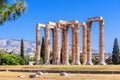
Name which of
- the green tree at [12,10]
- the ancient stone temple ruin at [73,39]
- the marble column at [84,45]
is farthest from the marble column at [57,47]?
the green tree at [12,10]

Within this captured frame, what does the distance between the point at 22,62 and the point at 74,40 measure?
60.9 ft

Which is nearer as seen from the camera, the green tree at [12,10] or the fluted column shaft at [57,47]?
the green tree at [12,10]

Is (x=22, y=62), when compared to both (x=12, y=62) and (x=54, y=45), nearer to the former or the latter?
(x=12, y=62)

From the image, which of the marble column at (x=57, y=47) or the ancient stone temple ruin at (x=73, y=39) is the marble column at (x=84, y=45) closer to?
the ancient stone temple ruin at (x=73, y=39)

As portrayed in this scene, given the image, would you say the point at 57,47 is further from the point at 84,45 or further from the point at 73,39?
the point at 84,45

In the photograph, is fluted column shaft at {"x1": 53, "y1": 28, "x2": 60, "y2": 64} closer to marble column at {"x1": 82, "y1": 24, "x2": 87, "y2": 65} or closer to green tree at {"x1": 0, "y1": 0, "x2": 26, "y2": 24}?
marble column at {"x1": 82, "y1": 24, "x2": 87, "y2": 65}

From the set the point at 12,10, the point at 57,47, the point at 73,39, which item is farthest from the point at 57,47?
the point at 12,10

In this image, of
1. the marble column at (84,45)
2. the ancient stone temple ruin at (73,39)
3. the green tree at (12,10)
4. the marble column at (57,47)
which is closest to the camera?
the green tree at (12,10)

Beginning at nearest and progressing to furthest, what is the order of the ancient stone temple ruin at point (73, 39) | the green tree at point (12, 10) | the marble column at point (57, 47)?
the green tree at point (12, 10) → the ancient stone temple ruin at point (73, 39) → the marble column at point (57, 47)

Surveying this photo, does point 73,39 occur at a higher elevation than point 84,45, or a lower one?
higher

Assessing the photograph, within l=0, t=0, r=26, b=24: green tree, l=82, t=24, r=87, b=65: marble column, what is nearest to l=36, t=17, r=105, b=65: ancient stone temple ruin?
l=82, t=24, r=87, b=65: marble column

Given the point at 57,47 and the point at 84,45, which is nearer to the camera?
the point at 84,45

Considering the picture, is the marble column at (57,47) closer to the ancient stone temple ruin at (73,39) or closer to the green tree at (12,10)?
the ancient stone temple ruin at (73,39)

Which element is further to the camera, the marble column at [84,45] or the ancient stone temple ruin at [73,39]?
the marble column at [84,45]
